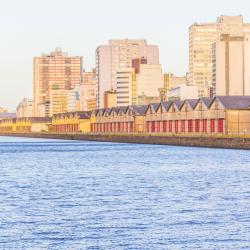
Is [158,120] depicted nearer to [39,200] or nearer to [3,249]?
[39,200]

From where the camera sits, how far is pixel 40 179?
73125 mm

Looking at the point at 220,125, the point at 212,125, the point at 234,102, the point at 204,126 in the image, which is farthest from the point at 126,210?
the point at 204,126

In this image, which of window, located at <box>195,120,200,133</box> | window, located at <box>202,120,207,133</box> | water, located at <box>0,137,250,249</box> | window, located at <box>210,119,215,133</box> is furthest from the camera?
window, located at <box>195,120,200,133</box>

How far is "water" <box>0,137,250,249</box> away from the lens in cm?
3788

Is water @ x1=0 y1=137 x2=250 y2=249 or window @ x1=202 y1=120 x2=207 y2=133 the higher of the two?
window @ x1=202 y1=120 x2=207 y2=133

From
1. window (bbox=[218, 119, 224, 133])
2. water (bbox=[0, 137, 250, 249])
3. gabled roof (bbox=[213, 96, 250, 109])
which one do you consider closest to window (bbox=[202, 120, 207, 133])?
window (bbox=[218, 119, 224, 133])

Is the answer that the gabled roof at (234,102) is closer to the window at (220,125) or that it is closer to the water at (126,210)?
the window at (220,125)

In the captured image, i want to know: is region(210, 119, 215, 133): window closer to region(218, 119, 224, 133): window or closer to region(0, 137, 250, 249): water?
region(218, 119, 224, 133): window

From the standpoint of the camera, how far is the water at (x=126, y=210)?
3788 cm

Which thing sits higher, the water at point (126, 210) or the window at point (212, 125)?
the window at point (212, 125)

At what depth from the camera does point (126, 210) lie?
157ft

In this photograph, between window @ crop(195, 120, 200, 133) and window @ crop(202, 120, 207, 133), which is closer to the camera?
window @ crop(202, 120, 207, 133)

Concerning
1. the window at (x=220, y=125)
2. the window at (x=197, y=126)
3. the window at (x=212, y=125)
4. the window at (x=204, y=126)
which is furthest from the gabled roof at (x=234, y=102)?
the window at (x=197, y=126)

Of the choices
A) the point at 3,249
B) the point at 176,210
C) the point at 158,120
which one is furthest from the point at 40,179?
the point at 158,120
